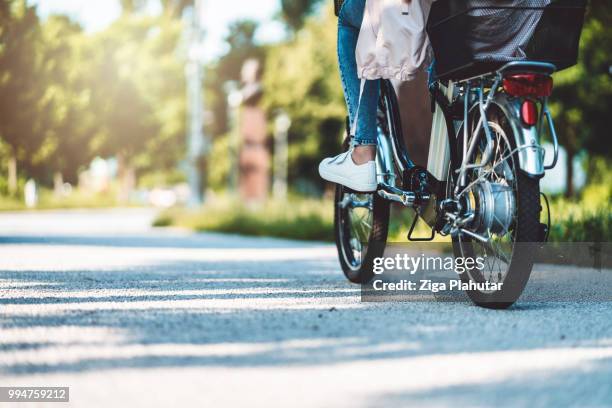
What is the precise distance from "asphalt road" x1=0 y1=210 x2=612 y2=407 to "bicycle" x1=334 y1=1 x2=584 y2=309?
1.01 feet

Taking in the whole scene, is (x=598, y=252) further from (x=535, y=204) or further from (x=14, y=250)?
(x=14, y=250)

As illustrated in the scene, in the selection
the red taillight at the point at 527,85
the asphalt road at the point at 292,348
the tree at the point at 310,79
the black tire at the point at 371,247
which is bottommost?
the asphalt road at the point at 292,348

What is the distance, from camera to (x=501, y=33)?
158 inches

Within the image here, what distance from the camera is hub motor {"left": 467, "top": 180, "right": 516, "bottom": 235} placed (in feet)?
13.2

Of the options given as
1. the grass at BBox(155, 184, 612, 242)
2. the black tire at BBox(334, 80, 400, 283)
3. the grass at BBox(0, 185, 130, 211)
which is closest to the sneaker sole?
the black tire at BBox(334, 80, 400, 283)

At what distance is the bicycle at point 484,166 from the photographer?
391 cm

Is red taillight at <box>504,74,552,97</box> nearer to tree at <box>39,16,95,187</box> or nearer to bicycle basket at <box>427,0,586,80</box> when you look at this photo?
bicycle basket at <box>427,0,586,80</box>

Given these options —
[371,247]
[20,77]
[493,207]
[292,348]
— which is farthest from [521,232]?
[20,77]

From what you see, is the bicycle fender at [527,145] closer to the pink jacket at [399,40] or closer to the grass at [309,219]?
the pink jacket at [399,40]

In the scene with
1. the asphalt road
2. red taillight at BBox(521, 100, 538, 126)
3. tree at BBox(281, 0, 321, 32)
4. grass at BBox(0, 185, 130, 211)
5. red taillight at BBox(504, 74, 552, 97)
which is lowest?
grass at BBox(0, 185, 130, 211)

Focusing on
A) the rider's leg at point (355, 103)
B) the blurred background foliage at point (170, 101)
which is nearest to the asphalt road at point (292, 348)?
the rider's leg at point (355, 103)

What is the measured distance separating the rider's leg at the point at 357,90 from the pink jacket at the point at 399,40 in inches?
16.0

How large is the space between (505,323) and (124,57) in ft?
145

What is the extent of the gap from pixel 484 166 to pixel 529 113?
40 centimetres
